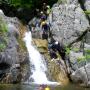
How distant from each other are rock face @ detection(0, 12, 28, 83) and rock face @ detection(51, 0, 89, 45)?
16.0 feet

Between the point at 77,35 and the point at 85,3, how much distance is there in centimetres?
338

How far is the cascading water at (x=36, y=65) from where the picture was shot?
126ft

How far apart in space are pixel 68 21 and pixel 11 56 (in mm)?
8954

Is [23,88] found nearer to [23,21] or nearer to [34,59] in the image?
[34,59]

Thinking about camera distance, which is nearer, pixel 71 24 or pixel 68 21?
pixel 71 24

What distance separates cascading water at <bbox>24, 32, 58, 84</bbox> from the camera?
3844cm

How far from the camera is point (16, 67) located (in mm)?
36250

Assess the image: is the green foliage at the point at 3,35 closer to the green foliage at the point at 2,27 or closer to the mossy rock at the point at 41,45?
the green foliage at the point at 2,27

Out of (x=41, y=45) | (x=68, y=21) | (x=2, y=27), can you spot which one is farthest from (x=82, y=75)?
(x=2, y=27)

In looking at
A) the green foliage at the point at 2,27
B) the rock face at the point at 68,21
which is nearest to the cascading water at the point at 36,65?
the rock face at the point at 68,21

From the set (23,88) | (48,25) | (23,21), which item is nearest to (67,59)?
(48,25)

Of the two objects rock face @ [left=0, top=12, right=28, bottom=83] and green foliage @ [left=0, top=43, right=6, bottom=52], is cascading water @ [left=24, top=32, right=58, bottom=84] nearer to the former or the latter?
rock face @ [left=0, top=12, right=28, bottom=83]

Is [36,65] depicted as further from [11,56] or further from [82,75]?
[82,75]

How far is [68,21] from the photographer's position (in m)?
43.5
